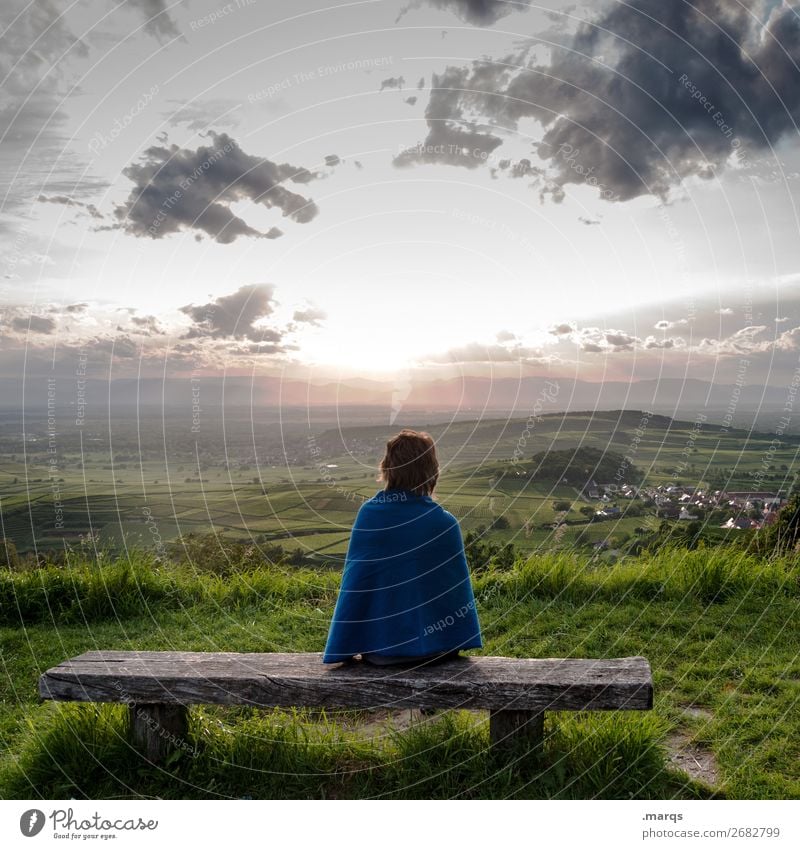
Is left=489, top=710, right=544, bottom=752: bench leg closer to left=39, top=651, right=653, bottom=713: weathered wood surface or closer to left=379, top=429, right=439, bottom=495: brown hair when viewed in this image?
left=39, top=651, right=653, bottom=713: weathered wood surface

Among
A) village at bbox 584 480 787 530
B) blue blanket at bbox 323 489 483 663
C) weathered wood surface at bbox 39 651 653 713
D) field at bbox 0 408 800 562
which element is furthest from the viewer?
village at bbox 584 480 787 530

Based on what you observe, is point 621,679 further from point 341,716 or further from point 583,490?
point 583,490

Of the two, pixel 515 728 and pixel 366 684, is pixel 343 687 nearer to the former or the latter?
→ pixel 366 684

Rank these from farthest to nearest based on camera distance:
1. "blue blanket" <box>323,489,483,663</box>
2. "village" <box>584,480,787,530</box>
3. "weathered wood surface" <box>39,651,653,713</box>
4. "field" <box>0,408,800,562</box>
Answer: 1. "village" <box>584,480,787,530</box>
2. "field" <box>0,408,800,562</box>
3. "blue blanket" <box>323,489,483,663</box>
4. "weathered wood surface" <box>39,651,653,713</box>

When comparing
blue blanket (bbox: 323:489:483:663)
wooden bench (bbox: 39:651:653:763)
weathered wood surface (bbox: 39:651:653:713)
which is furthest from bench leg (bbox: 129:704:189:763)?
blue blanket (bbox: 323:489:483:663)

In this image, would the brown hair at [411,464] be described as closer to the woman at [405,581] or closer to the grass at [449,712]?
the woman at [405,581]

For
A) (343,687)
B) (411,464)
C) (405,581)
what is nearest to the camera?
(343,687)

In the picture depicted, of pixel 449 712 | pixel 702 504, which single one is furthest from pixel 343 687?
pixel 702 504
